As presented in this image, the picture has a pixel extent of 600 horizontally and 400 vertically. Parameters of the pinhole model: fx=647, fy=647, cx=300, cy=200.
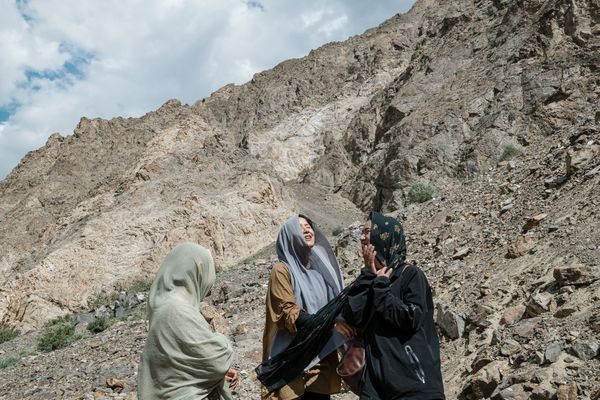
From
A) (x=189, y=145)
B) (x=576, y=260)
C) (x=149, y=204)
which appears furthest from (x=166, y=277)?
(x=189, y=145)

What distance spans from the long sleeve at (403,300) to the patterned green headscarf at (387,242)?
11 centimetres

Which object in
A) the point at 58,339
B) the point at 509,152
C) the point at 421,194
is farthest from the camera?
the point at 509,152

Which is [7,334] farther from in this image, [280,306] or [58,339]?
[280,306]

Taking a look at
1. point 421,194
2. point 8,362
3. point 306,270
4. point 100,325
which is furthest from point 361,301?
point 421,194

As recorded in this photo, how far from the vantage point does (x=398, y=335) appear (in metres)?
2.62

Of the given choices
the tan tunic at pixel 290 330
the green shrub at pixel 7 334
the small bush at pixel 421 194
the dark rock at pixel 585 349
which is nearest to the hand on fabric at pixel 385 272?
the tan tunic at pixel 290 330

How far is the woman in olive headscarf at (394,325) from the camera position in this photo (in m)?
2.55

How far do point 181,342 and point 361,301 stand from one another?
2.56ft

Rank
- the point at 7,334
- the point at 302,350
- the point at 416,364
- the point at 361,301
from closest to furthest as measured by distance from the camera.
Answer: the point at 416,364, the point at 361,301, the point at 302,350, the point at 7,334

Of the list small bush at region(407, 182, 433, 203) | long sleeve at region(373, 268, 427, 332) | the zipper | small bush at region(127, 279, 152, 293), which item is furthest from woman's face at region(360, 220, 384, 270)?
small bush at region(127, 279, 152, 293)

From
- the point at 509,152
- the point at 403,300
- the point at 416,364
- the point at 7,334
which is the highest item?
the point at 7,334

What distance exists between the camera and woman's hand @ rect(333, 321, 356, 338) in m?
2.80

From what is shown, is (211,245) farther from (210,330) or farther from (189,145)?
(210,330)

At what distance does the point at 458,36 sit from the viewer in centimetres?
2344
